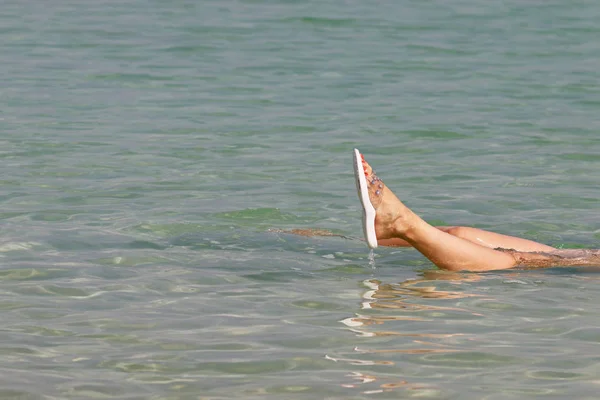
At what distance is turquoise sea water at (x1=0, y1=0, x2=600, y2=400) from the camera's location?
547 cm

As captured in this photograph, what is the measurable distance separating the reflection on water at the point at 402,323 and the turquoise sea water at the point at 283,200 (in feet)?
0.07

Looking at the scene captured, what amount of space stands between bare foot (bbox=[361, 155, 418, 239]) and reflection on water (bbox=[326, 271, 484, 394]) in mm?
345

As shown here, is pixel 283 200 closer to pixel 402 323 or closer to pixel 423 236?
pixel 423 236

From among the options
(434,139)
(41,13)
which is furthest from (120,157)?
(41,13)

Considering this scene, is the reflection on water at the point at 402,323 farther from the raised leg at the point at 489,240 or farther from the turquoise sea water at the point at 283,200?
the raised leg at the point at 489,240

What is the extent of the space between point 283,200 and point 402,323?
378 cm

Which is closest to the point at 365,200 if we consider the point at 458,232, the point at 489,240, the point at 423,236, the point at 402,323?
the point at 423,236

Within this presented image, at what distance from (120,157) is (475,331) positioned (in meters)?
6.09

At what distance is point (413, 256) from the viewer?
26.3ft

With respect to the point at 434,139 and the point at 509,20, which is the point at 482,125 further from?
the point at 509,20

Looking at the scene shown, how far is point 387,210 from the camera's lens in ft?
23.5

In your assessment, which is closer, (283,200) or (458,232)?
(458,232)

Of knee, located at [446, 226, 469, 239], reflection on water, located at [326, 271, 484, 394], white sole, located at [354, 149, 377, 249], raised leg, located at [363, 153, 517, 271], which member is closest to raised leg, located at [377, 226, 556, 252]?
knee, located at [446, 226, 469, 239]

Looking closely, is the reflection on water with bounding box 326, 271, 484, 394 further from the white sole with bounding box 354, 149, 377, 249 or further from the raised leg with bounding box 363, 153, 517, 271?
the white sole with bounding box 354, 149, 377, 249
